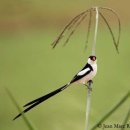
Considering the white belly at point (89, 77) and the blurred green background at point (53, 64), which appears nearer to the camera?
the white belly at point (89, 77)

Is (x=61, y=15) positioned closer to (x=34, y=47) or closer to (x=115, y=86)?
(x=34, y=47)

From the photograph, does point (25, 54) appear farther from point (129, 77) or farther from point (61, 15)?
point (129, 77)

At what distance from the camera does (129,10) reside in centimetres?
79

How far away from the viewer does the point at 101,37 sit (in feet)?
2.54

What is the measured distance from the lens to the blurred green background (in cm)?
77

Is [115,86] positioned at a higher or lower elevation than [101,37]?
lower

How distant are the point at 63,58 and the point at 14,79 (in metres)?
0.12

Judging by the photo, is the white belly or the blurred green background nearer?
the white belly

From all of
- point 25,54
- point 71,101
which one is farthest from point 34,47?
point 71,101

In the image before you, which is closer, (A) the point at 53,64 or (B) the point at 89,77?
(B) the point at 89,77

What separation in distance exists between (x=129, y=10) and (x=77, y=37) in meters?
0.13

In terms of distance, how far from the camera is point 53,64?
2.63ft

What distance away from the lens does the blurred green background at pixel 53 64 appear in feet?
2.52

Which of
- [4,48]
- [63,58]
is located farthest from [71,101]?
[4,48]
